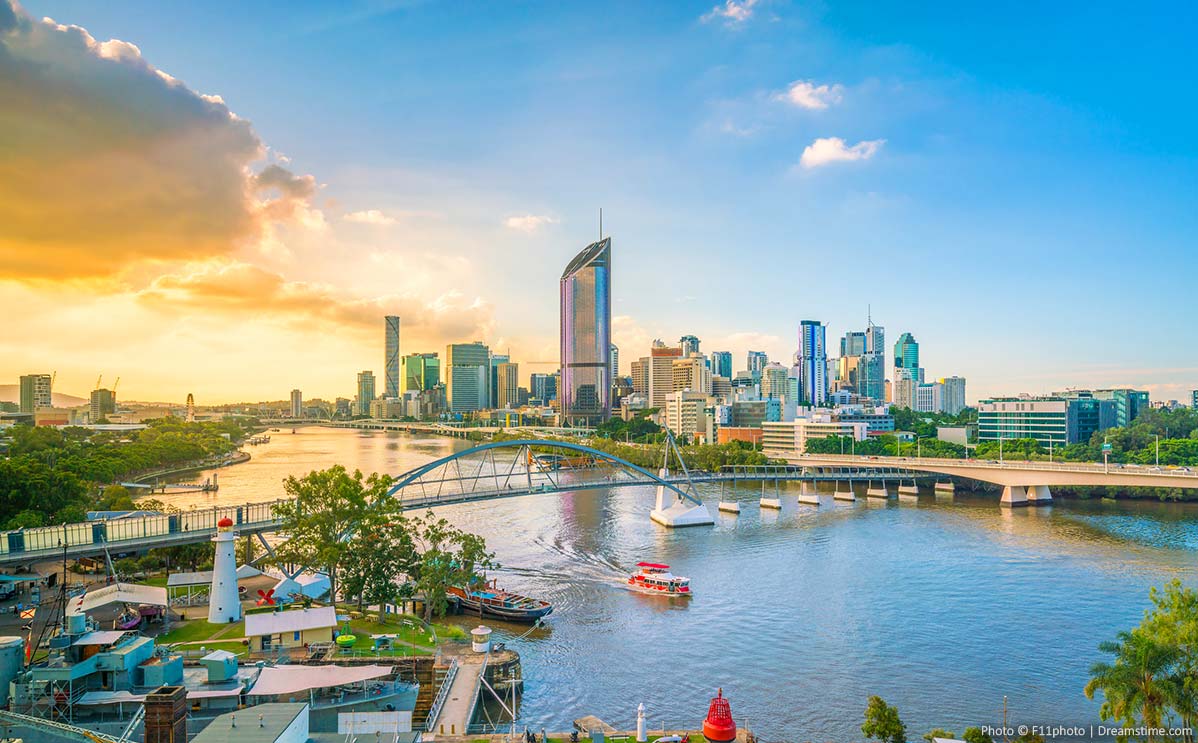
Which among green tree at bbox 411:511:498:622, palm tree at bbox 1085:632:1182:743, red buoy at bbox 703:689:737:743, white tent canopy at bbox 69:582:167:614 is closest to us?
red buoy at bbox 703:689:737:743

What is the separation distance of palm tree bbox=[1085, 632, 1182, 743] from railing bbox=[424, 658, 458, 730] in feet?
53.4

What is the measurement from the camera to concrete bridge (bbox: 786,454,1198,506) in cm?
6494

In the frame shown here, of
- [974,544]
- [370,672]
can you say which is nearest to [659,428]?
[974,544]

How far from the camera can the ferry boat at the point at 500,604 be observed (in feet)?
111

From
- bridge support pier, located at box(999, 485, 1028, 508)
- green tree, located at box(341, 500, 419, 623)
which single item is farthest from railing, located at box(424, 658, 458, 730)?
bridge support pier, located at box(999, 485, 1028, 508)

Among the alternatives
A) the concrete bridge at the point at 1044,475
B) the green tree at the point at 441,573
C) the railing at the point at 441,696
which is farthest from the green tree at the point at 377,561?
the concrete bridge at the point at 1044,475

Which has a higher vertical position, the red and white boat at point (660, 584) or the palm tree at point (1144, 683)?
the palm tree at point (1144, 683)

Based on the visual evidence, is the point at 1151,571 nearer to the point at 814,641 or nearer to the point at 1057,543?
the point at 1057,543

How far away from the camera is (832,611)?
1394 inches

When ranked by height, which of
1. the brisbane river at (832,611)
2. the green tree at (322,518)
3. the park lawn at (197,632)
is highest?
the green tree at (322,518)

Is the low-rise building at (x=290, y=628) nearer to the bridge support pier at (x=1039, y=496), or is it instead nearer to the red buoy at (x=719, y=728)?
the red buoy at (x=719, y=728)

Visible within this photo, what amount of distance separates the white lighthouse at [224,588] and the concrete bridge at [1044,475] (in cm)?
6665

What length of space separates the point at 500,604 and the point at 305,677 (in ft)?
49.7

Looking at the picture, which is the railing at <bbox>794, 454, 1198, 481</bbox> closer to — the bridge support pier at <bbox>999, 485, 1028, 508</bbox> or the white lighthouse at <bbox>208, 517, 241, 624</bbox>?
the bridge support pier at <bbox>999, 485, 1028, 508</bbox>
